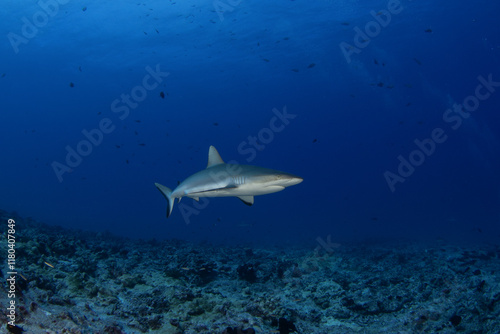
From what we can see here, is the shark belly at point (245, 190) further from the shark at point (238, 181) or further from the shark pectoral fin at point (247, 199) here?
the shark pectoral fin at point (247, 199)

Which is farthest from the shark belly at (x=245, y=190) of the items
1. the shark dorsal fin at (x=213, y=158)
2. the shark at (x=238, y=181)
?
the shark dorsal fin at (x=213, y=158)

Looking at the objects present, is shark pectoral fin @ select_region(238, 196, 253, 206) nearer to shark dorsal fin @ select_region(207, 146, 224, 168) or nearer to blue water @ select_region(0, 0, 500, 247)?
shark dorsal fin @ select_region(207, 146, 224, 168)

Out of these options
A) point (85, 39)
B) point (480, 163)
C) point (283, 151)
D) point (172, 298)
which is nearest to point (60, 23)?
point (85, 39)

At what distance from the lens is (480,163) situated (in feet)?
559

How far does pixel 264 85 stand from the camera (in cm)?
Answer: 6638

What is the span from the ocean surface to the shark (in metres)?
1.94

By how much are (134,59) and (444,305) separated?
55.6 m

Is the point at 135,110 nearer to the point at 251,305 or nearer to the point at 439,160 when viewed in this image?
the point at 251,305

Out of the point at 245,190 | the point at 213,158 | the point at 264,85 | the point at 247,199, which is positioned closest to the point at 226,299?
the point at 245,190

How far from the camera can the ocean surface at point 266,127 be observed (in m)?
5.57

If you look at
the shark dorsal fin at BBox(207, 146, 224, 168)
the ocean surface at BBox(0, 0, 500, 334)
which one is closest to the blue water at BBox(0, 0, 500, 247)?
the ocean surface at BBox(0, 0, 500, 334)

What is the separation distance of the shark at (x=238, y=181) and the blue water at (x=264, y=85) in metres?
13.6

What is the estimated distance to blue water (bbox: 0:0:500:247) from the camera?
36.0m

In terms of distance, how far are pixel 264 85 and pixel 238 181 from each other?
6428 cm
